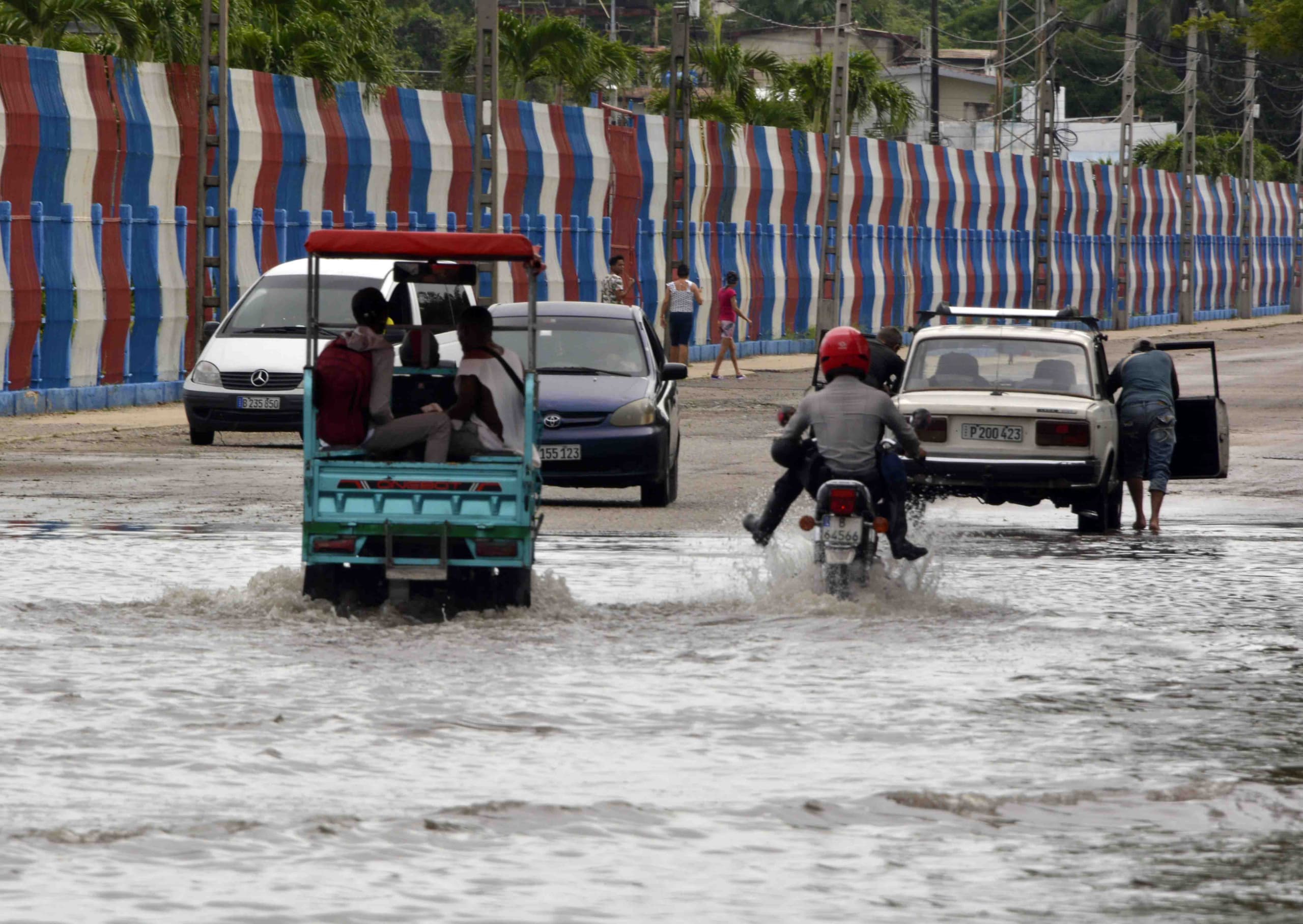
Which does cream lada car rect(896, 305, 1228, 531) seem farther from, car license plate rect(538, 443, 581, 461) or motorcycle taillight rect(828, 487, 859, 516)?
motorcycle taillight rect(828, 487, 859, 516)

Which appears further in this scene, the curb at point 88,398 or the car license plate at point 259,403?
the curb at point 88,398

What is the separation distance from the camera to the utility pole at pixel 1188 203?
251 feet

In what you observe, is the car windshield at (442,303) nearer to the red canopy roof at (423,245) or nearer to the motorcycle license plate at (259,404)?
the motorcycle license plate at (259,404)

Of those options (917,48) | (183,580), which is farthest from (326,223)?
(917,48)

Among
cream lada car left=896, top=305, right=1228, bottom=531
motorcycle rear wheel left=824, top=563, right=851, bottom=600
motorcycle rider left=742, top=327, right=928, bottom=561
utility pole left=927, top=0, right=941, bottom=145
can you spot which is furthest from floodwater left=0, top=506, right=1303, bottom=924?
utility pole left=927, top=0, right=941, bottom=145

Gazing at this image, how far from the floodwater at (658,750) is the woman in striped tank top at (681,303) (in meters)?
25.9

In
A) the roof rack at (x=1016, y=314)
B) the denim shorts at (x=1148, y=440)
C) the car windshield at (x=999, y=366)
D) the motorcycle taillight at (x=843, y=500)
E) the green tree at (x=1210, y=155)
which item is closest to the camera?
the motorcycle taillight at (x=843, y=500)

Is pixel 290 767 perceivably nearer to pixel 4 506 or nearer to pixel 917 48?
pixel 4 506

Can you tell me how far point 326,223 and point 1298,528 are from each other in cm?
2082

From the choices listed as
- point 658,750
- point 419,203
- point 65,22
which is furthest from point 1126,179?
point 658,750

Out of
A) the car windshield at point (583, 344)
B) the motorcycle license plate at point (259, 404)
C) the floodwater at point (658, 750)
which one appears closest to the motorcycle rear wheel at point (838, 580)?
the floodwater at point (658, 750)

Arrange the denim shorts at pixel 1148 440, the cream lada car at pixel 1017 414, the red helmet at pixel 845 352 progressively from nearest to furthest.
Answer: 1. the red helmet at pixel 845 352
2. the cream lada car at pixel 1017 414
3. the denim shorts at pixel 1148 440

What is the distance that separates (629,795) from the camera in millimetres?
7703

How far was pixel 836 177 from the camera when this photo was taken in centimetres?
4697
